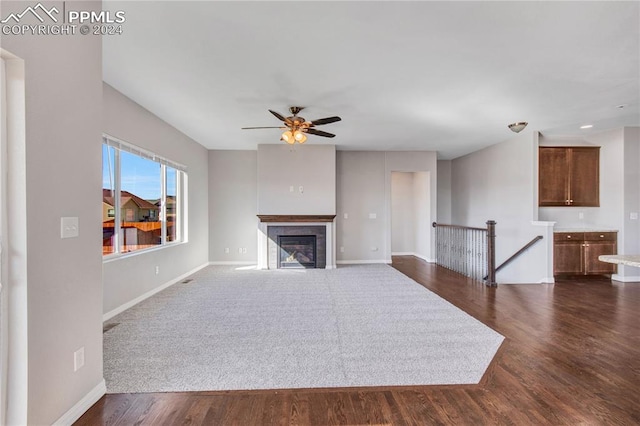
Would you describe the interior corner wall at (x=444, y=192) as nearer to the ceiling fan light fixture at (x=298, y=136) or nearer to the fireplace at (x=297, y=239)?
the fireplace at (x=297, y=239)

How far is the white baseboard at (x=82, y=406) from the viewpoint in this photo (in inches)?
64.4

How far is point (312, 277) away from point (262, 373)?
10.4 ft

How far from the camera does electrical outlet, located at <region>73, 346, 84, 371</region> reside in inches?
67.6

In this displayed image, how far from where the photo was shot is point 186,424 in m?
1.70

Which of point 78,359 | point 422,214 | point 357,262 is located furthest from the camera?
point 422,214

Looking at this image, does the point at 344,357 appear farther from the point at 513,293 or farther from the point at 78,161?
the point at 513,293

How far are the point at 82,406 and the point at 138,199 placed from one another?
298 cm

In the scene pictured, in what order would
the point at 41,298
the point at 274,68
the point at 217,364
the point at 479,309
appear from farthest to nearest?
1. the point at 479,309
2. the point at 274,68
3. the point at 217,364
4. the point at 41,298

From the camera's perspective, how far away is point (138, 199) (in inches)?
161

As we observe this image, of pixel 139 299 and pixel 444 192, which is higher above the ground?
pixel 444 192

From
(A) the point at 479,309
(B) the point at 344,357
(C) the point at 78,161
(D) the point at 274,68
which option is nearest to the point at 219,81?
(D) the point at 274,68

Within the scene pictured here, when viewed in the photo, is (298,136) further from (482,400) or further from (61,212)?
(482,400)

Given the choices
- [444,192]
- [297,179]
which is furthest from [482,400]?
[444,192]
